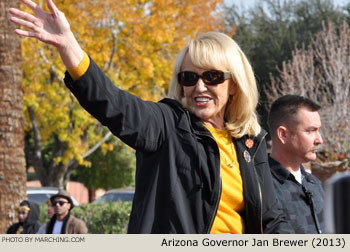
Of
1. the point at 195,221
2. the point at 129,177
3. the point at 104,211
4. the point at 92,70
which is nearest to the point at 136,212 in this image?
the point at 195,221

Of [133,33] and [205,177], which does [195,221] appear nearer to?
[205,177]

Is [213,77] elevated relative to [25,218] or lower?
elevated

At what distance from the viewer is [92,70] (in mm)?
2562

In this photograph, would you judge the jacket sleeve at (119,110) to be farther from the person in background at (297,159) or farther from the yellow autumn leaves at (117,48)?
the yellow autumn leaves at (117,48)

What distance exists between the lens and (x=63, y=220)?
29.5 ft

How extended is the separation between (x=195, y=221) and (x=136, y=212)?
0.87 feet

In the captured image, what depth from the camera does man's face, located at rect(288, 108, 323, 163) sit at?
445 centimetres

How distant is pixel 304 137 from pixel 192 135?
1.82m

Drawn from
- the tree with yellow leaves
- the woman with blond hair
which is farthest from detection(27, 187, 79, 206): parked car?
the woman with blond hair

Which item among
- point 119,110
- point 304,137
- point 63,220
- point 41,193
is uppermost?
point 119,110

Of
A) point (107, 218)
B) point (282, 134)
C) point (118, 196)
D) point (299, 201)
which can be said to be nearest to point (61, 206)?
point (107, 218)

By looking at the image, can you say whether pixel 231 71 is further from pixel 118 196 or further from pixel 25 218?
pixel 118 196

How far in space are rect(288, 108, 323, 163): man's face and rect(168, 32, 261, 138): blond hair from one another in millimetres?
1226

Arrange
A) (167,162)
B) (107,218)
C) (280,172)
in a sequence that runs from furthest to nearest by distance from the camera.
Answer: (107,218) < (280,172) < (167,162)
